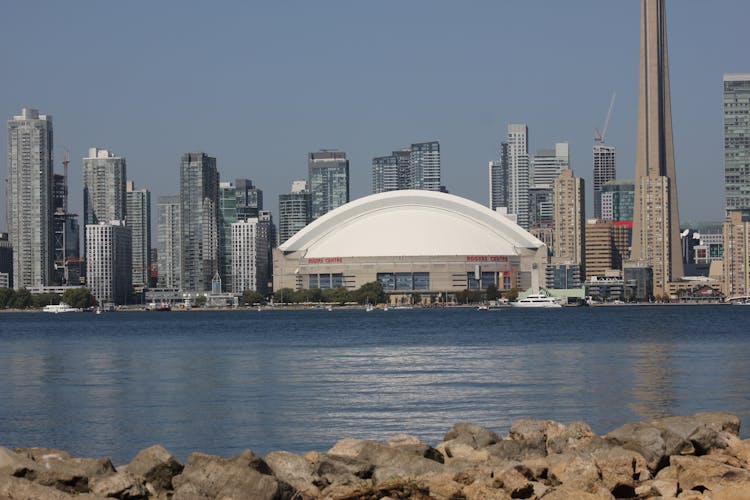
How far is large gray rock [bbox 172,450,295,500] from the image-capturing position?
50.5ft

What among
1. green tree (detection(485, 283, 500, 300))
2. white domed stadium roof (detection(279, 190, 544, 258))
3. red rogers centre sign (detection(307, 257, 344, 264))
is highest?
white domed stadium roof (detection(279, 190, 544, 258))

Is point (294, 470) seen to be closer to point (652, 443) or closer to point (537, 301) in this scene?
point (652, 443)

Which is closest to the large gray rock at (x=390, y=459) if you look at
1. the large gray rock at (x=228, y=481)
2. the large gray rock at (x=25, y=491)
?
the large gray rock at (x=228, y=481)

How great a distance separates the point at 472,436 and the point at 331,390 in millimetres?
15533

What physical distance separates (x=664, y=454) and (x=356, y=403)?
1401 cm

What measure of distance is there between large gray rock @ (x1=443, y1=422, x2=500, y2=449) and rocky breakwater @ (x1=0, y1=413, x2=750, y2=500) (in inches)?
28.2

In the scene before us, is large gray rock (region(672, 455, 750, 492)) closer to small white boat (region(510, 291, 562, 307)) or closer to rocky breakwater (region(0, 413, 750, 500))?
rocky breakwater (region(0, 413, 750, 500))

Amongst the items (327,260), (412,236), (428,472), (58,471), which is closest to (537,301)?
(412,236)

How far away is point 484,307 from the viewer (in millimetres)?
172125

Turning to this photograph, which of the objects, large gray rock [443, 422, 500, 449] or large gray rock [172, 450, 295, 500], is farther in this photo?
large gray rock [443, 422, 500, 449]

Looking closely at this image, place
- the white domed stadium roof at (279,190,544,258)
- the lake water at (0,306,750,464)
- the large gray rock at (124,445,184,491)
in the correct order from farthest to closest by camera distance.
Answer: the white domed stadium roof at (279,190,544,258)
the lake water at (0,306,750,464)
the large gray rock at (124,445,184,491)

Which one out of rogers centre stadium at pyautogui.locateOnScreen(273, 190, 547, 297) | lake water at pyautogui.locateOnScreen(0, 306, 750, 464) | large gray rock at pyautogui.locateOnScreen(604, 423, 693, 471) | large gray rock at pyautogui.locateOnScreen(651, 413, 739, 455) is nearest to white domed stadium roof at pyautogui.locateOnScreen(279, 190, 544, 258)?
rogers centre stadium at pyautogui.locateOnScreen(273, 190, 547, 297)

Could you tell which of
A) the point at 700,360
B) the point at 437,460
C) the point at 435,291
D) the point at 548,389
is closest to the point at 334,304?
the point at 435,291

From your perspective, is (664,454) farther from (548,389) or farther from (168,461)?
(548,389)
